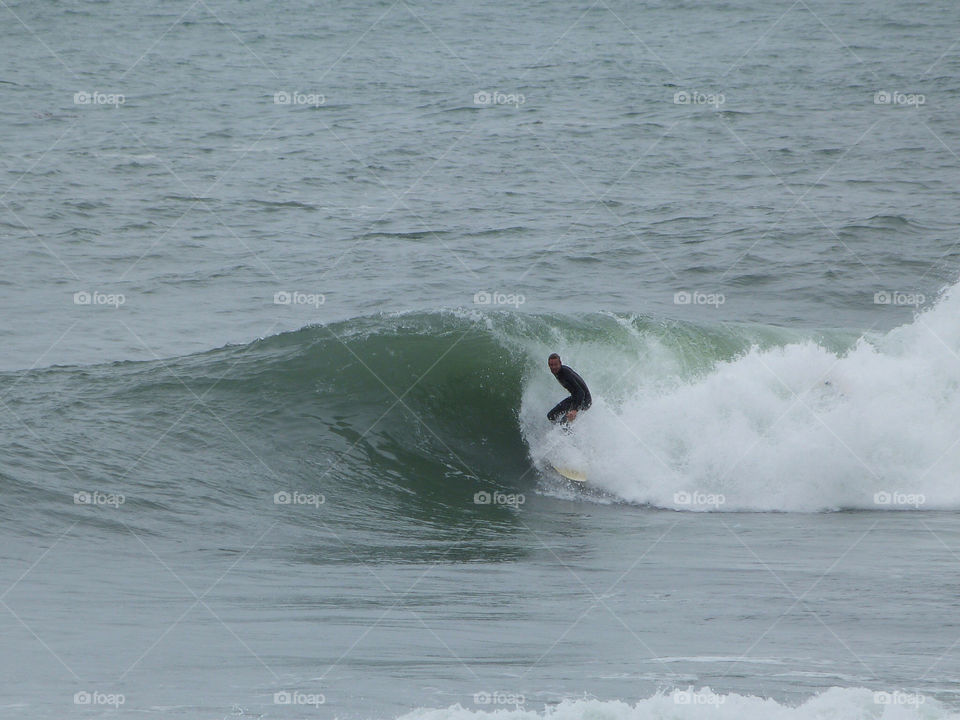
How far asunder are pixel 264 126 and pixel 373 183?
19.6 ft

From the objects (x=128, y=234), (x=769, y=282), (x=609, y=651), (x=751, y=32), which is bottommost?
(x=609, y=651)

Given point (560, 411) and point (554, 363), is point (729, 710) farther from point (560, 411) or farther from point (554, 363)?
point (560, 411)

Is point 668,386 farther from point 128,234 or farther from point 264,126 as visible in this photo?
point 264,126

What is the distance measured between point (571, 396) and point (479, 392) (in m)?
1.57

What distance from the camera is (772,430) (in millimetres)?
14930

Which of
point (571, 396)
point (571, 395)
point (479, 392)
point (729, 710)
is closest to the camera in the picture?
point (729, 710)

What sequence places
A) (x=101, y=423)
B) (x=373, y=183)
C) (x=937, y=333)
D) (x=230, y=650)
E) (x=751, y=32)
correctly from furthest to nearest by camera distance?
(x=751, y=32)
(x=373, y=183)
(x=937, y=333)
(x=101, y=423)
(x=230, y=650)

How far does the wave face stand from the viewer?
1359 centimetres

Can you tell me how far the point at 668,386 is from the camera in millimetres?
15922

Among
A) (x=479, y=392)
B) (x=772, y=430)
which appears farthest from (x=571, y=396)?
(x=772, y=430)

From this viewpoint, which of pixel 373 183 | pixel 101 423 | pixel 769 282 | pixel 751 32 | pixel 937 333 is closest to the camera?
pixel 101 423

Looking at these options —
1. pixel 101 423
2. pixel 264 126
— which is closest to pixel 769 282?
pixel 101 423

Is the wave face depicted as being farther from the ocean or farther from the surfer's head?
the surfer's head

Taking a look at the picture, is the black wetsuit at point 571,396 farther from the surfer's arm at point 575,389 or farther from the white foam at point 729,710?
the white foam at point 729,710
